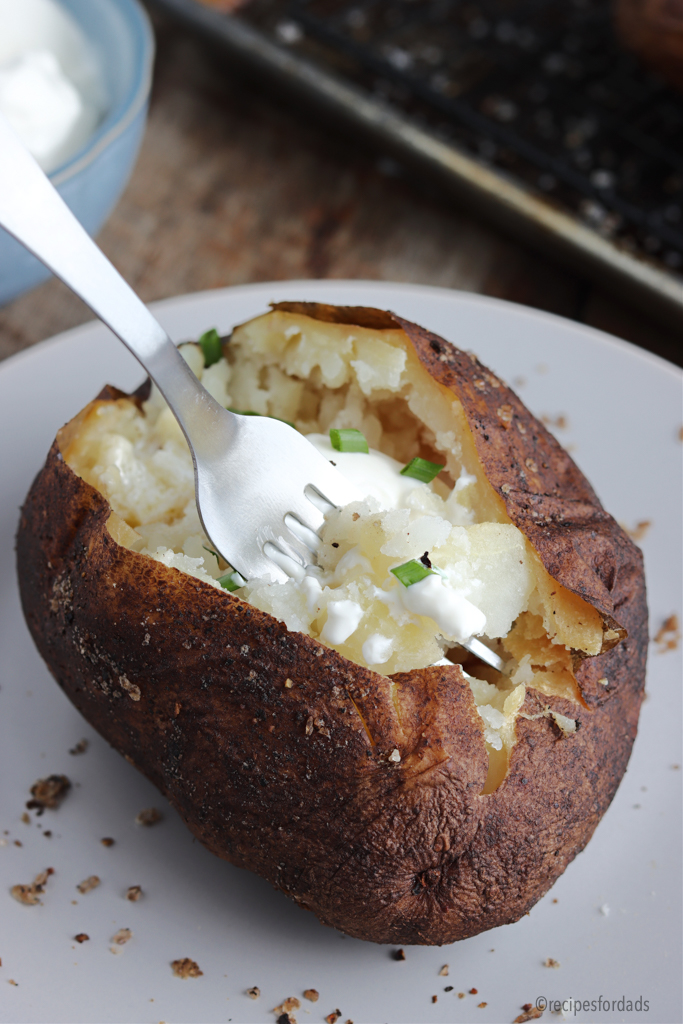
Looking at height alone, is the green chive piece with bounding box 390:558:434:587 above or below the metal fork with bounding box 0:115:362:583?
above

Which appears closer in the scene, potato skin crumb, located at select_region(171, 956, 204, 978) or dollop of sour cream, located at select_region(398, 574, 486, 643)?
dollop of sour cream, located at select_region(398, 574, 486, 643)

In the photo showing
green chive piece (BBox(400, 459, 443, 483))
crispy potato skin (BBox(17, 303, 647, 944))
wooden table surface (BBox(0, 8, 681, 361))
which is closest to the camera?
crispy potato skin (BBox(17, 303, 647, 944))

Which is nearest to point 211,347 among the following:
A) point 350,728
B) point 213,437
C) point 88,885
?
point 213,437

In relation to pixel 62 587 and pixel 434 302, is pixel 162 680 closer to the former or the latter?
pixel 62 587

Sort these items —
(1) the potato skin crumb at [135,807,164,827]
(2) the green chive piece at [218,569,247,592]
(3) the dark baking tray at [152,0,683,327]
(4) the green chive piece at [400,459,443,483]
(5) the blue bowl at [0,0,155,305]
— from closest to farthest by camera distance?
(2) the green chive piece at [218,569,247,592], (4) the green chive piece at [400,459,443,483], (1) the potato skin crumb at [135,807,164,827], (5) the blue bowl at [0,0,155,305], (3) the dark baking tray at [152,0,683,327]

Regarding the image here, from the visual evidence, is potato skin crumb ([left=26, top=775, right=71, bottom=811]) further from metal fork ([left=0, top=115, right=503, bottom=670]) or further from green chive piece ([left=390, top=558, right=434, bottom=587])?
green chive piece ([left=390, top=558, right=434, bottom=587])

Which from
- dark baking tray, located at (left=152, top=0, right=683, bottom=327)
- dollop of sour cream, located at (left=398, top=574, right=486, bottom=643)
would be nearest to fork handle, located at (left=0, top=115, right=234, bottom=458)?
dollop of sour cream, located at (left=398, top=574, right=486, bottom=643)

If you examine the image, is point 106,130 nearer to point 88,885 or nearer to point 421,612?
point 421,612
